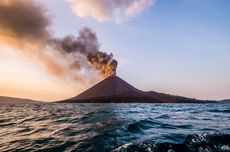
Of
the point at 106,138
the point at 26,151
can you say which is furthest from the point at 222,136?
the point at 26,151

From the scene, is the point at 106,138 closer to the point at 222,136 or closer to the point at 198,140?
the point at 198,140

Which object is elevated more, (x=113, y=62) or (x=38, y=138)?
(x=113, y=62)

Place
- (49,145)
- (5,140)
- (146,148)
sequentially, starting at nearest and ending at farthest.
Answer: (146,148) < (49,145) < (5,140)

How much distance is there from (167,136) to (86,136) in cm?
313

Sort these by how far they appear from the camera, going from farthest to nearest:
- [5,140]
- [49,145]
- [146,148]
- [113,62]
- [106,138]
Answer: [113,62] < [5,140] < [106,138] < [49,145] < [146,148]

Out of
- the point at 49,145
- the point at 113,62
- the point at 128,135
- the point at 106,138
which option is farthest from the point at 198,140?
the point at 113,62

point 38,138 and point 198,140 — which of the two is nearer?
point 198,140

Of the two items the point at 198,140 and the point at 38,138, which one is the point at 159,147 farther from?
the point at 38,138

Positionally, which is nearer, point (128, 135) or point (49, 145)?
point (49, 145)

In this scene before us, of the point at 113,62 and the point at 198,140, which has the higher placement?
the point at 113,62

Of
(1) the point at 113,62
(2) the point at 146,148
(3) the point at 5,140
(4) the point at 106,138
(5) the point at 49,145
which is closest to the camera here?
(2) the point at 146,148

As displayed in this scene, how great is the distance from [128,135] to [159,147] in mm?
2215

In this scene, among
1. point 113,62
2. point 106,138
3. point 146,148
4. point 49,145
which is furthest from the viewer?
point 113,62

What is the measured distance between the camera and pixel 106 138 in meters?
9.05
